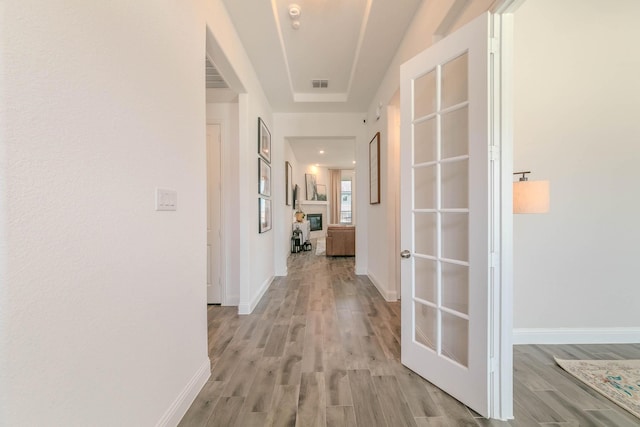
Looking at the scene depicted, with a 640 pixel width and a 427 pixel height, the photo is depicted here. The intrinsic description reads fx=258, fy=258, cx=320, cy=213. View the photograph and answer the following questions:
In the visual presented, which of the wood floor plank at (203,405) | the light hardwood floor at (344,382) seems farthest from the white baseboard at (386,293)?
the wood floor plank at (203,405)

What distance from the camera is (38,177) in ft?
2.36

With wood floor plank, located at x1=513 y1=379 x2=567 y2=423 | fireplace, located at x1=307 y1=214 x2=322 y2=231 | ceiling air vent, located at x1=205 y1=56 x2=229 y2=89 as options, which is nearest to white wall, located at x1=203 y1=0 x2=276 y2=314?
ceiling air vent, located at x1=205 y1=56 x2=229 y2=89

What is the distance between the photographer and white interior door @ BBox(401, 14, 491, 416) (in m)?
1.42

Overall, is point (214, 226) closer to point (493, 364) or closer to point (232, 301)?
point (232, 301)

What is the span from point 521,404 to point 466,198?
4.03ft

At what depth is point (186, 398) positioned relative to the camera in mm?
1472

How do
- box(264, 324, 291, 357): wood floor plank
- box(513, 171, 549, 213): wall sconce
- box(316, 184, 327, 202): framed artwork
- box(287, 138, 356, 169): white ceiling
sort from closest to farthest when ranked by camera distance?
box(513, 171, 549, 213): wall sconce, box(264, 324, 291, 357): wood floor plank, box(287, 138, 356, 169): white ceiling, box(316, 184, 327, 202): framed artwork

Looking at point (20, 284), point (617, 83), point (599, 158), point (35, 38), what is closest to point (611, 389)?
point (599, 158)

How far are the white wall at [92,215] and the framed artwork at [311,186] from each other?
26.6 feet

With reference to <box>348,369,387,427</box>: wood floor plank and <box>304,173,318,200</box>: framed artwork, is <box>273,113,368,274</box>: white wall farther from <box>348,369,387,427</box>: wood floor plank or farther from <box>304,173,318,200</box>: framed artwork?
<box>304,173,318,200</box>: framed artwork

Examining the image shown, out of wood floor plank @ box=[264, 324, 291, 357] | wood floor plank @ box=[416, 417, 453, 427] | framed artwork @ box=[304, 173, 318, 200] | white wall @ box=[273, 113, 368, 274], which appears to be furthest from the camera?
framed artwork @ box=[304, 173, 318, 200]

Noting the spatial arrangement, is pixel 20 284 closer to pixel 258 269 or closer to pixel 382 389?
pixel 382 389

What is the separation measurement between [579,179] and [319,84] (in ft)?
10.3

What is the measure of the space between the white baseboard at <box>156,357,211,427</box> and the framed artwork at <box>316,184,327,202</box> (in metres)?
8.54
